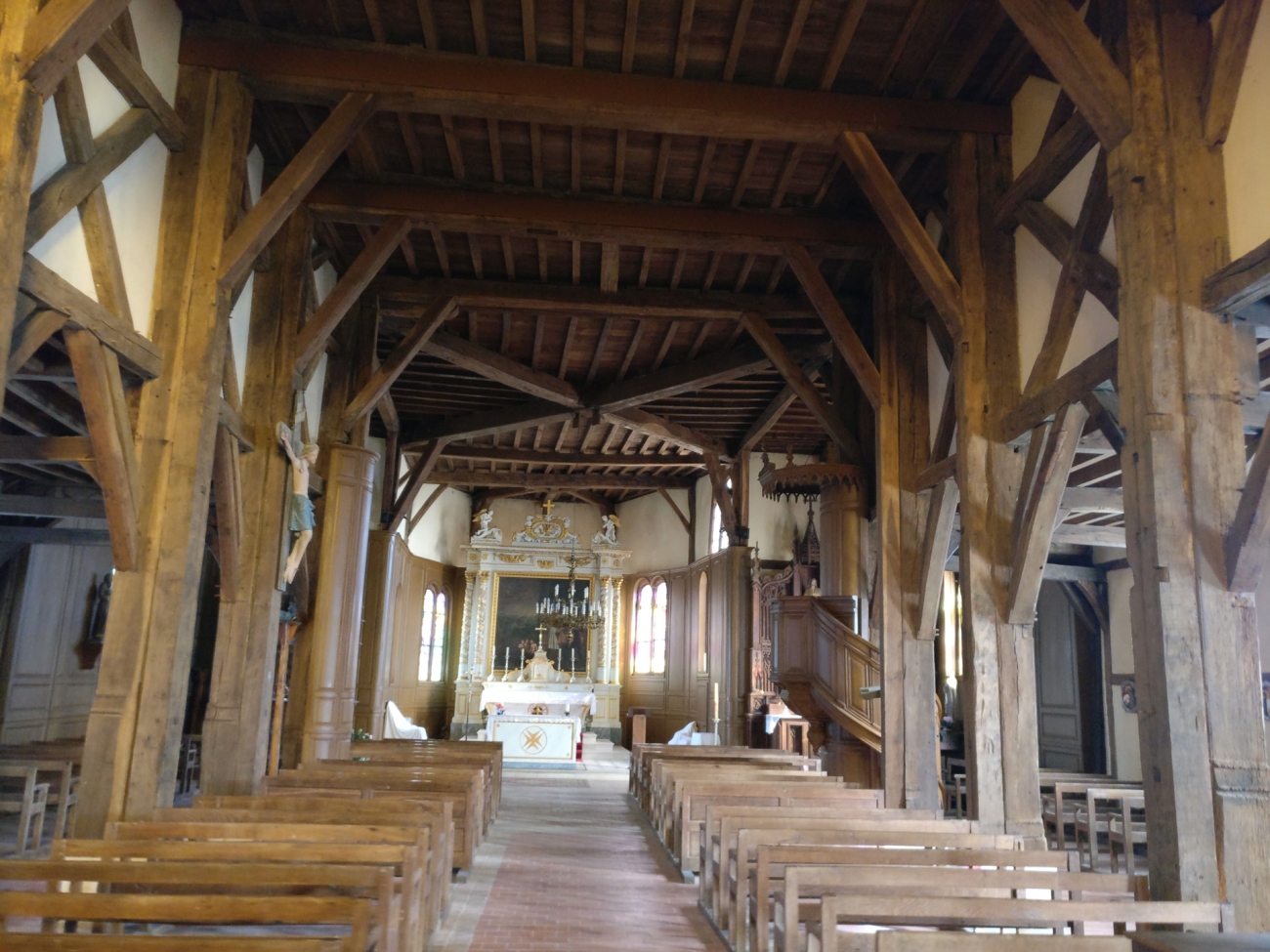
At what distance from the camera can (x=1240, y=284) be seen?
3.75 meters

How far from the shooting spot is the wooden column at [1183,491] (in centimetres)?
359

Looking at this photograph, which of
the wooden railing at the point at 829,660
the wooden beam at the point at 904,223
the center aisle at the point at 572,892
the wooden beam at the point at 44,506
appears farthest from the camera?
the wooden railing at the point at 829,660

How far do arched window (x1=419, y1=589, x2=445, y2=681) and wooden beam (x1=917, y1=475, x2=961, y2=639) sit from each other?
1220cm

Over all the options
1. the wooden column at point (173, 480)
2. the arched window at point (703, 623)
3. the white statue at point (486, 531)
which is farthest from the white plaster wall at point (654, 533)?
the wooden column at point (173, 480)

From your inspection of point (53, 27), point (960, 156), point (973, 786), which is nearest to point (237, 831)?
point (53, 27)

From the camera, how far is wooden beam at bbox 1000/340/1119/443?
4578mm

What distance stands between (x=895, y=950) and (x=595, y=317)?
786cm

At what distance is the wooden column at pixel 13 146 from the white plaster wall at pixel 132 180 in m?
0.73

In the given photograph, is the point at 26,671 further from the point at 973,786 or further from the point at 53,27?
the point at 973,786

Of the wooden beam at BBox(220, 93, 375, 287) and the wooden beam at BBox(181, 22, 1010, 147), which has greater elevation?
the wooden beam at BBox(181, 22, 1010, 147)

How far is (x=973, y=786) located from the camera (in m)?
5.48

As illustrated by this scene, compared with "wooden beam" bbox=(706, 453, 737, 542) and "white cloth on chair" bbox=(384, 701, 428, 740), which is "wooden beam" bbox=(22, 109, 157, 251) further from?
"white cloth on chair" bbox=(384, 701, 428, 740)

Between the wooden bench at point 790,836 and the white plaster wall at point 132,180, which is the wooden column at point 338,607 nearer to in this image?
the white plaster wall at point 132,180

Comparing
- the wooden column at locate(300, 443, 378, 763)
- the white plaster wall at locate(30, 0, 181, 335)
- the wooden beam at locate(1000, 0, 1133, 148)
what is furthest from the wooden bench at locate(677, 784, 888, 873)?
the white plaster wall at locate(30, 0, 181, 335)
